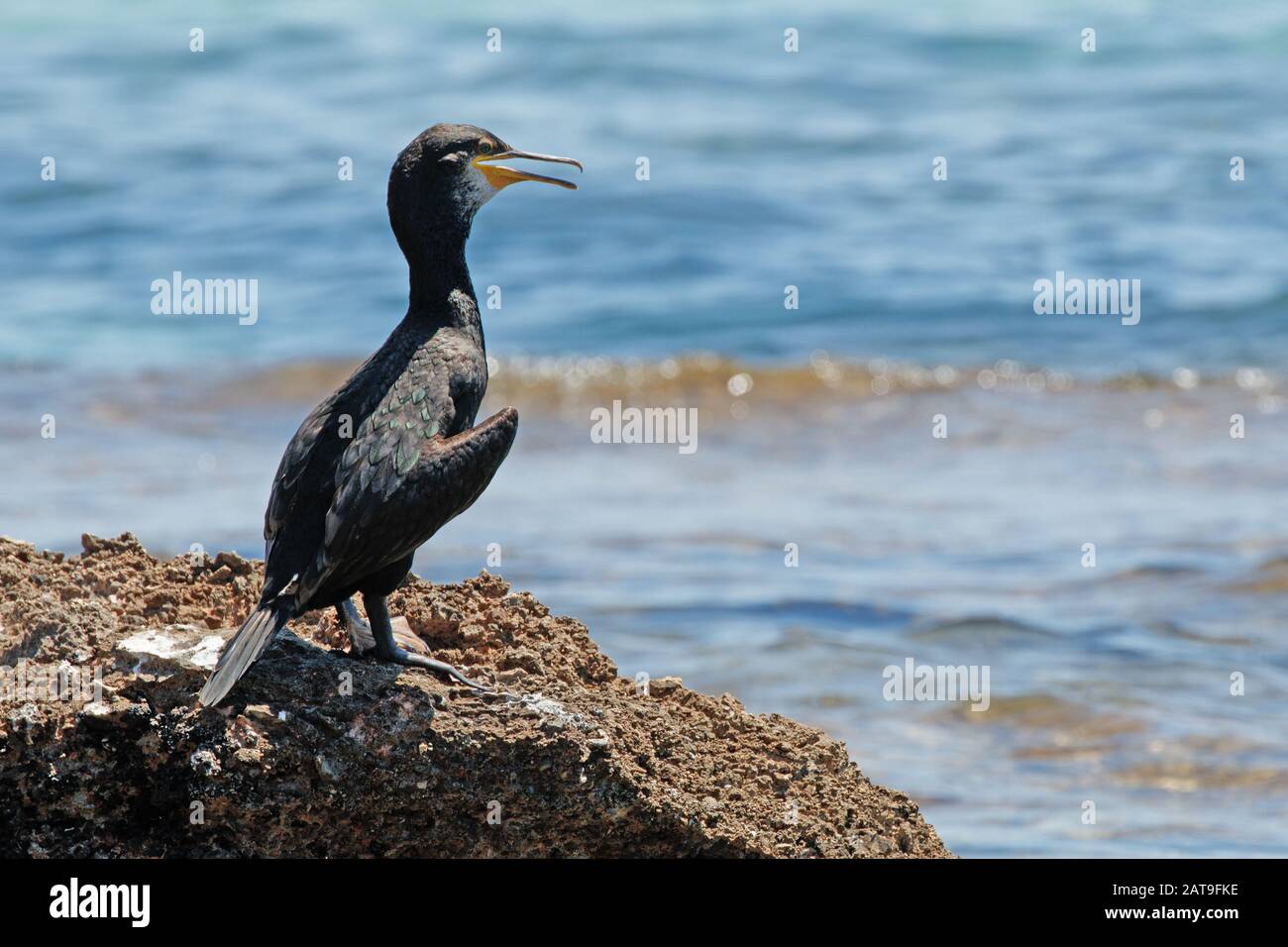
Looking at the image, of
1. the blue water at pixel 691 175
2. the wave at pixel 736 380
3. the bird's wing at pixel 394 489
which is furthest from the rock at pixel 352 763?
the blue water at pixel 691 175

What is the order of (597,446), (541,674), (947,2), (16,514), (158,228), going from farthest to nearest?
(947,2) < (158,228) < (597,446) < (16,514) < (541,674)

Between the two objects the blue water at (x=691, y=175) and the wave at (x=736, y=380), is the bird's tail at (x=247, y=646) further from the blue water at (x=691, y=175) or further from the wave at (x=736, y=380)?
the blue water at (x=691, y=175)

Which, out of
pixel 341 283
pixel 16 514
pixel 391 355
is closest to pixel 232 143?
pixel 341 283

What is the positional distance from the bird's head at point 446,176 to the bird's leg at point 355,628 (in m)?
1.16

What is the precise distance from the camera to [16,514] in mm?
9672

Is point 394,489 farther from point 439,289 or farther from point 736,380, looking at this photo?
point 736,380

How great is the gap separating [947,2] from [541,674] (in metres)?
22.8

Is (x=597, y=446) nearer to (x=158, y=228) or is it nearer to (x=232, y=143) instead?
(x=158, y=228)

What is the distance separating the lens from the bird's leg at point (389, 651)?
4320 millimetres

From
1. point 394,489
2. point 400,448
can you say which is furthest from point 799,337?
point 394,489

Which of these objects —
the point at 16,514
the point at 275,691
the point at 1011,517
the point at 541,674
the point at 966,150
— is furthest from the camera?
the point at 966,150

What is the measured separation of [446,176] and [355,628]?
4.51ft

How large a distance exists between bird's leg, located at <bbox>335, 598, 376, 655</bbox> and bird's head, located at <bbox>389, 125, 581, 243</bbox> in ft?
3.81

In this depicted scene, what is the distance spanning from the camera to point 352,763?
13.3 ft
